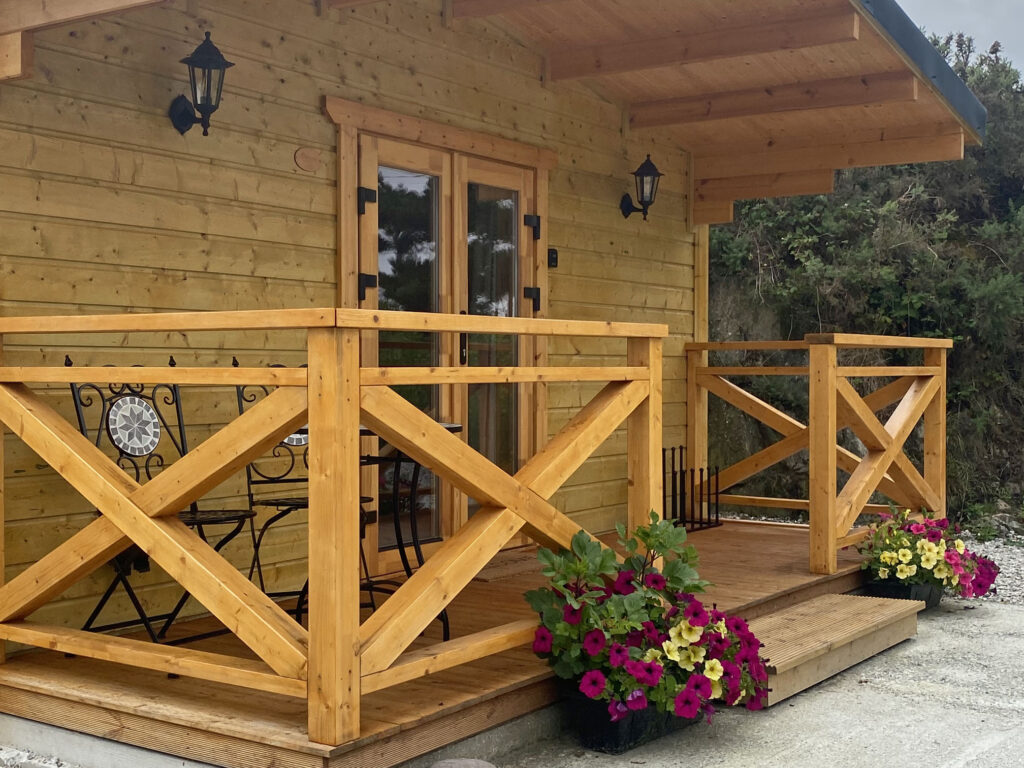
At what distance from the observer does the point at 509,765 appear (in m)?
3.52

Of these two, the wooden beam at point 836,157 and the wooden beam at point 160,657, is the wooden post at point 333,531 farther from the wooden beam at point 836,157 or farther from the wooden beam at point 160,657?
the wooden beam at point 836,157

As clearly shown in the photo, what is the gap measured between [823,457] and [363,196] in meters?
2.46

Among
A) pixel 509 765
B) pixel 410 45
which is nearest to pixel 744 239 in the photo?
pixel 410 45

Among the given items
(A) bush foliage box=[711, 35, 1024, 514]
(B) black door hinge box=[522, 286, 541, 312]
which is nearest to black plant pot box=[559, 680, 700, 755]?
(B) black door hinge box=[522, 286, 541, 312]

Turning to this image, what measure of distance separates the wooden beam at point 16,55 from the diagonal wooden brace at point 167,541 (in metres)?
0.96

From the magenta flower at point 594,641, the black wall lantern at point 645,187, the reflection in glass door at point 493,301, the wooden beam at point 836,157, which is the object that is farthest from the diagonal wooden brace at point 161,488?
the wooden beam at point 836,157

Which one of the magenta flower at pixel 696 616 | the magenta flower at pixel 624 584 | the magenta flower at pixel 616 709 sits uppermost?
the magenta flower at pixel 624 584

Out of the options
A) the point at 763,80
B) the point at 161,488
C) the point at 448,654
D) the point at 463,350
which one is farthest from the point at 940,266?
the point at 161,488

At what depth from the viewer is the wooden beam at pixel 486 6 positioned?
5.35 metres

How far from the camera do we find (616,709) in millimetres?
3576

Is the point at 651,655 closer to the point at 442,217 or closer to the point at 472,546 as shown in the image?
the point at 472,546

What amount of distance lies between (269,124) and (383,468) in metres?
1.56

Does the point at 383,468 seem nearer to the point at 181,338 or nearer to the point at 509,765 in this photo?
the point at 181,338

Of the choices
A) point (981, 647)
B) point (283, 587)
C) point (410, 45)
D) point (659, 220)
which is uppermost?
point (410, 45)
